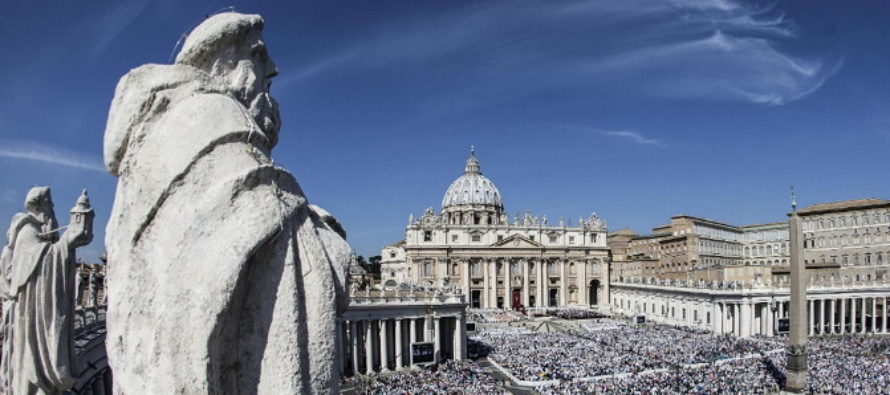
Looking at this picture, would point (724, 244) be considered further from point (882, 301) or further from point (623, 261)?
point (882, 301)

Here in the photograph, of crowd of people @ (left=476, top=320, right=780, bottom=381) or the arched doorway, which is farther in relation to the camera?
the arched doorway

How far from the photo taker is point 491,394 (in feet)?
86.9

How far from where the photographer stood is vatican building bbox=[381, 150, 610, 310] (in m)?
83.8

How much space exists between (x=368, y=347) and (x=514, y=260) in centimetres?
5100

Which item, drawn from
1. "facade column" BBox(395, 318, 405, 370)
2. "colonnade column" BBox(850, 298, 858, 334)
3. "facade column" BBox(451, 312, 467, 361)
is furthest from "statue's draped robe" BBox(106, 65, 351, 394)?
"colonnade column" BBox(850, 298, 858, 334)

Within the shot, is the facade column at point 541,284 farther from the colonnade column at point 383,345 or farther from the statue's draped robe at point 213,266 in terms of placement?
the statue's draped robe at point 213,266

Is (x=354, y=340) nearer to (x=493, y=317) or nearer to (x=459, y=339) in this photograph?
(x=459, y=339)

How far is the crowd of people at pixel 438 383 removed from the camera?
89.3 feet

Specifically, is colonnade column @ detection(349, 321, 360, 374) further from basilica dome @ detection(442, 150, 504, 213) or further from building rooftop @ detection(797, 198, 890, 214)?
basilica dome @ detection(442, 150, 504, 213)

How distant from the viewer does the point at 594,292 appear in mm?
90062

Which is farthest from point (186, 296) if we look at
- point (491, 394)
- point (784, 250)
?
point (784, 250)

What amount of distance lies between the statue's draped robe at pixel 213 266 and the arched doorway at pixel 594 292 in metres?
88.2

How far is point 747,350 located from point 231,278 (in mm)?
45633

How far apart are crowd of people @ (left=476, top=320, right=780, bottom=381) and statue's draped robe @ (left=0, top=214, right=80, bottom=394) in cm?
2880
